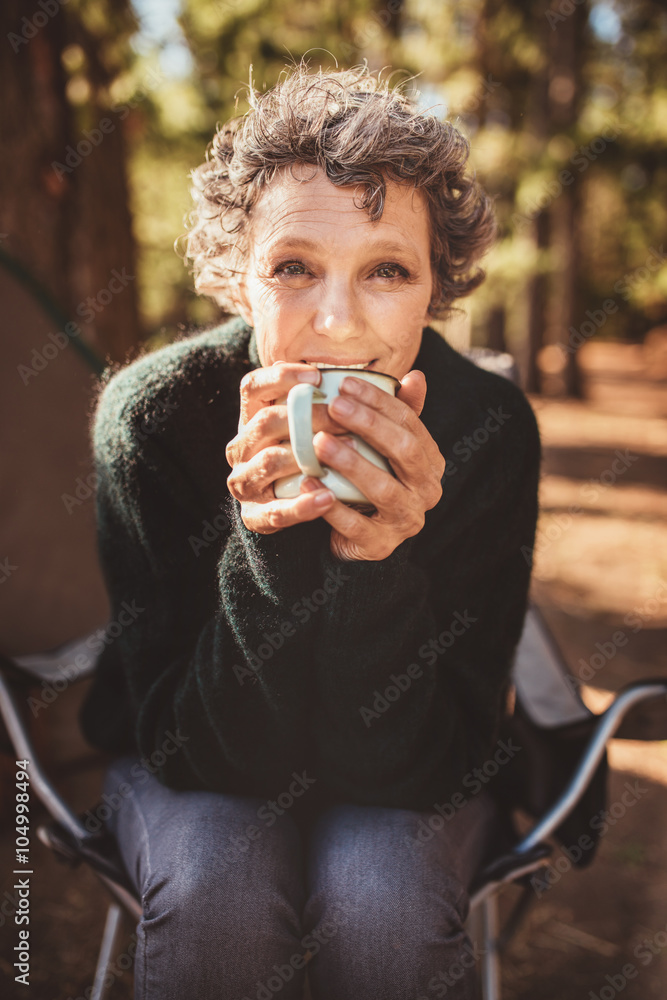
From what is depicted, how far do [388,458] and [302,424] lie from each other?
0.49 ft

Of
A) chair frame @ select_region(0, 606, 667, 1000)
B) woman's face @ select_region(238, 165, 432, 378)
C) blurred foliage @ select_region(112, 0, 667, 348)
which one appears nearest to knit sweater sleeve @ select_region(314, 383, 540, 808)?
chair frame @ select_region(0, 606, 667, 1000)

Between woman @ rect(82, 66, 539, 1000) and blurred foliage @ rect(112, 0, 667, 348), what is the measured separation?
3803 millimetres

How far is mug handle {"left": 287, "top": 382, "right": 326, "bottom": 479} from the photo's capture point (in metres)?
0.88

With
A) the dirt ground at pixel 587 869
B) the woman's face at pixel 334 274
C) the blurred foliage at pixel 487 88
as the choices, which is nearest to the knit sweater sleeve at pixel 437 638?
the woman's face at pixel 334 274

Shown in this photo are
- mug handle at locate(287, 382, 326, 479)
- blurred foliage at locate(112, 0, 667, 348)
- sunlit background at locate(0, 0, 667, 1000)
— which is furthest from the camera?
blurred foliage at locate(112, 0, 667, 348)

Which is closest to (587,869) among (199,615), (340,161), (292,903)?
(292,903)

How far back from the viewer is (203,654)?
1252mm

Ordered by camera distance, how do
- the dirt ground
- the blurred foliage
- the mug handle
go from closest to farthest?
the mug handle < the dirt ground < the blurred foliage

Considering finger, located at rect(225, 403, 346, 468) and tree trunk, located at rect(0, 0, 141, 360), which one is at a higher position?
tree trunk, located at rect(0, 0, 141, 360)

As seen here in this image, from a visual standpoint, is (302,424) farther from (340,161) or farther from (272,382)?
(340,161)

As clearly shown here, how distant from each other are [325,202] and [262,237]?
0.13 m

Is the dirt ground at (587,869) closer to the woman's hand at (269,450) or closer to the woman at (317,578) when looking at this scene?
the woman at (317,578)

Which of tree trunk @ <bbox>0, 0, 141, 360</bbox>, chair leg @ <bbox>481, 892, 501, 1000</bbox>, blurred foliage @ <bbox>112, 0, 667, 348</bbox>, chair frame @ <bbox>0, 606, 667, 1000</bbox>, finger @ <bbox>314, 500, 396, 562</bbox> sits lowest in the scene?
chair leg @ <bbox>481, 892, 501, 1000</bbox>

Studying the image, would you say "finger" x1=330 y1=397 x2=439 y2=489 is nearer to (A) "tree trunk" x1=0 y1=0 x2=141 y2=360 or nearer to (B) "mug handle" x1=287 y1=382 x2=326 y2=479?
(B) "mug handle" x1=287 y1=382 x2=326 y2=479
